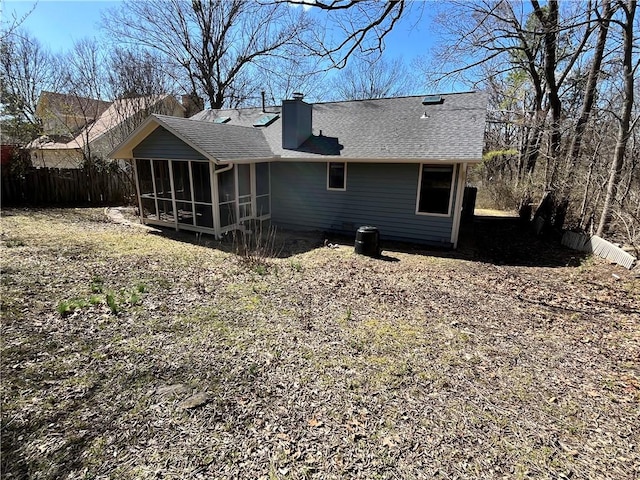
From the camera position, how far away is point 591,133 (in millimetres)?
9531

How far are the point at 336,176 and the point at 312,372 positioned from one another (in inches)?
289

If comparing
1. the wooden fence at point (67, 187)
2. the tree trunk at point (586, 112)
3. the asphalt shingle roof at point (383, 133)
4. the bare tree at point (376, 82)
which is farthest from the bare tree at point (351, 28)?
the bare tree at point (376, 82)

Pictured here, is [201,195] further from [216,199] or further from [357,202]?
[357,202]

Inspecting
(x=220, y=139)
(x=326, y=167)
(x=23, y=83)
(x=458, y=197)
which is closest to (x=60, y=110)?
(x=23, y=83)

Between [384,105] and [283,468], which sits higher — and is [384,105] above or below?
above

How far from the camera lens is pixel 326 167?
32.9 ft

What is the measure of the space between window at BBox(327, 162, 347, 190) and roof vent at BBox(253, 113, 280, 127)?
15.5 ft

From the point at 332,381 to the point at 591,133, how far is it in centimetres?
1110

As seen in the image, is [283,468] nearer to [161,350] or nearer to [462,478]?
[462,478]

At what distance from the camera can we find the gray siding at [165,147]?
9.13 meters

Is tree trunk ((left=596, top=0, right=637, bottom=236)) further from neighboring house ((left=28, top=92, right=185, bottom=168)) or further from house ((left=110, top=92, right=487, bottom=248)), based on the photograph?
neighboring house ((left=28, top=92, right=185, bottom=168))

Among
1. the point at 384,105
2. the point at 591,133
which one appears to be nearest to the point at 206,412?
the point at 384,105

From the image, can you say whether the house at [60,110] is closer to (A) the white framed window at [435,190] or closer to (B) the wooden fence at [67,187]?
(B) the wooden fence at [67,187]

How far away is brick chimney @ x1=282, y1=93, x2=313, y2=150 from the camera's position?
10852 mm
